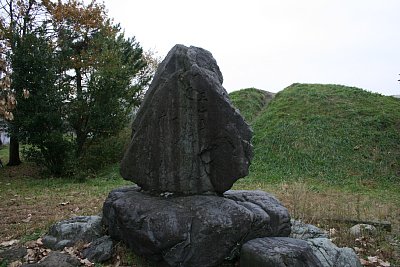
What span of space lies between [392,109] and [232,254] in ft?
70.5

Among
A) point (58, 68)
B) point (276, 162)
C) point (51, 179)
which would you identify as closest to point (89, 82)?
point (58, 68)

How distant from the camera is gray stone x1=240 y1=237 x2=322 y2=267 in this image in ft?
16.8

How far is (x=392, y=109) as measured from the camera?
78.1 feet

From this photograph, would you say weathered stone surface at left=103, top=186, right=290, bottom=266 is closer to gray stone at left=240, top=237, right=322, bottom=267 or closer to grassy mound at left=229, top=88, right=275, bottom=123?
gray stone at left=240, top=237, right=322, bottom=267

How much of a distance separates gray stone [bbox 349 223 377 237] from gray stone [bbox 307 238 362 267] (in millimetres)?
1701

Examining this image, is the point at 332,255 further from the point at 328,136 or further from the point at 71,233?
the point at 328,136

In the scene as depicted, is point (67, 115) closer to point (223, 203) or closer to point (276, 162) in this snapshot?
point (276, 162)

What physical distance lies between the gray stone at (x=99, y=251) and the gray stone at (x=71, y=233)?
1.01ft

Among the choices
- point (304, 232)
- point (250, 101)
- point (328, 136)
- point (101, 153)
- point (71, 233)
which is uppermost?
point (250, 101)

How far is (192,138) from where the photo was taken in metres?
6.48

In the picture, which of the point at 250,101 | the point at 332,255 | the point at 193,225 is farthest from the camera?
the point at 250,101

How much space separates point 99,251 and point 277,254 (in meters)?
2.90

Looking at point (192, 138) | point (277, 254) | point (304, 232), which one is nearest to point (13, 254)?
point (192, 138)

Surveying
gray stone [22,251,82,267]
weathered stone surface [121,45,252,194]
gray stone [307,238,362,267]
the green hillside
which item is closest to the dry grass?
gray stone [22,251,82,267]
